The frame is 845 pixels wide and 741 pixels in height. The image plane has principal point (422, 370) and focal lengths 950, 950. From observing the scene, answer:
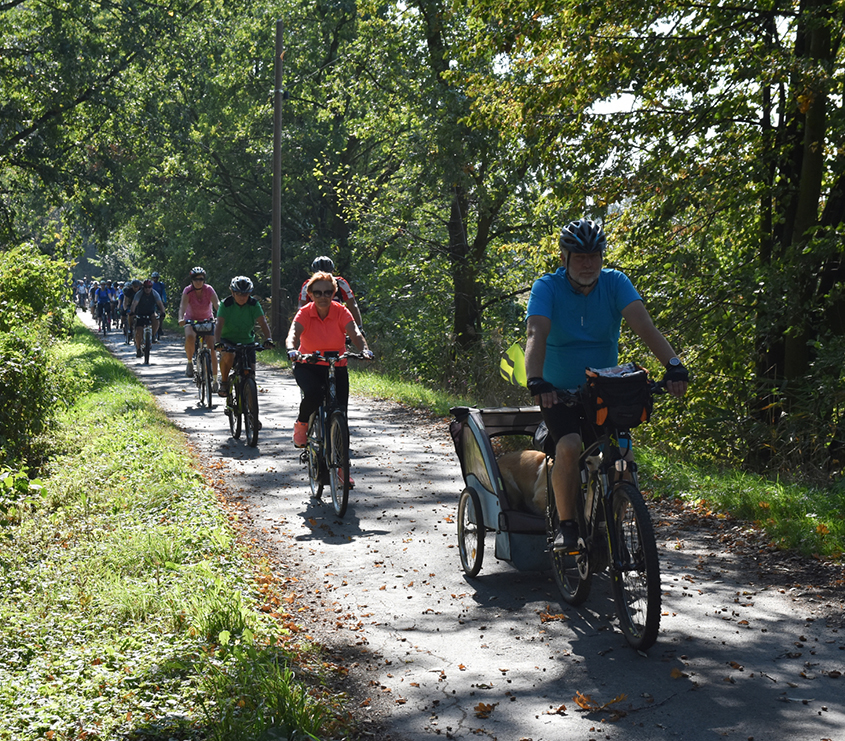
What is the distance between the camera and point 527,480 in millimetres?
5949

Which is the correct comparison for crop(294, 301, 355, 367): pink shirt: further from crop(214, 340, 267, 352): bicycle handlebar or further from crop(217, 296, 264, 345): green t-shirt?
crop(217, 296, 264, 345): green t-shirt

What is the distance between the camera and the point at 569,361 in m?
5.24

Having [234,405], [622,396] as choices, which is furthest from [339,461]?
[234,405]

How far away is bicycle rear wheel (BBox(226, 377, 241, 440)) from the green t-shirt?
55 cm

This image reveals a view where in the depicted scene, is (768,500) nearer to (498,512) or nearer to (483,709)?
(498,512)

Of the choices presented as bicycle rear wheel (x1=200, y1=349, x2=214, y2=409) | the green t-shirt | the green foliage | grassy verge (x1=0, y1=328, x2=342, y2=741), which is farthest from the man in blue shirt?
bicycle rear wheel (x1=200, y1=349, x2=214, y2=409)

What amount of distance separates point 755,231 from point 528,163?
2882mm

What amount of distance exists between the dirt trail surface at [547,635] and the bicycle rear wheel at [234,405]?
346cm

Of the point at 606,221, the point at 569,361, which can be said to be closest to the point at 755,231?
the point at 606,221

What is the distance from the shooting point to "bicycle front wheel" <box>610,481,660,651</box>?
443 cm

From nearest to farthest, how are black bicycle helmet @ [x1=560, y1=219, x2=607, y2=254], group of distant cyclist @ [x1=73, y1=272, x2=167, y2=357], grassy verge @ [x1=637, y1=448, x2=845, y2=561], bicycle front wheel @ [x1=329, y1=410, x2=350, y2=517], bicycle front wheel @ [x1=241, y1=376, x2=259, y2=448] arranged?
black bicycle helmet @ [x1=560, y1=219, x2=607, y2=254] < grassy verge @ [x1=637, y1=448, x2=845, y2=561] < bicycle front wheel @ [x1=329, y1=410, x2=350, y2=517] < bicycle front wheel @ [x1=241, y1=376, x2=259, y2=448] < group of distant cyclist @ [x1=73, y1=272, x2=167, y2=357]

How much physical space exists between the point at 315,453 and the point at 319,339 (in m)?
1.04

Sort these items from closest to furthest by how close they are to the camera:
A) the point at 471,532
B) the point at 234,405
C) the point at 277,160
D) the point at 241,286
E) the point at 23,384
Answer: the point at 471,532 < the point at 23,384 < the point at 241,286 < the point at 234,405 < the point at 277,160

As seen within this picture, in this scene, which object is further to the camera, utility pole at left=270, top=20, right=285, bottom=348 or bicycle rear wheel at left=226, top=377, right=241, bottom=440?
utility pole at left=270, top=20, right=285, bottom=348
